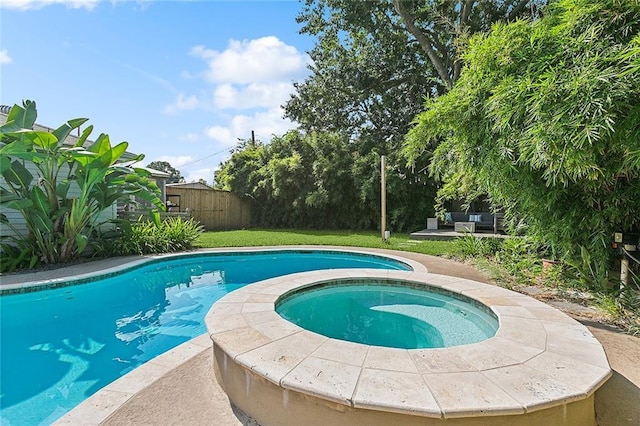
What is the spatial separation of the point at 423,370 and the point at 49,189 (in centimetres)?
867

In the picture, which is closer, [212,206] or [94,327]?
[94,327]

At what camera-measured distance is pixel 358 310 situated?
473cm

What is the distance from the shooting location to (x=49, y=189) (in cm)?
741

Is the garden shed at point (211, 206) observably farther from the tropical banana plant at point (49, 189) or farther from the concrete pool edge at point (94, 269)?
the tropical banana plant at point (49, 189)

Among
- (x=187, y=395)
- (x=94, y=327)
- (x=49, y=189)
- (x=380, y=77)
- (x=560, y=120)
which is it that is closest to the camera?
(x=187, y=395)

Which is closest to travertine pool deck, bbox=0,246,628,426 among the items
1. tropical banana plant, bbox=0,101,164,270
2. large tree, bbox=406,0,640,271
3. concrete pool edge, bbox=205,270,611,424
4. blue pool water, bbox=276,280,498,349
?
concrete pool edge, bbox=205,270,611,424

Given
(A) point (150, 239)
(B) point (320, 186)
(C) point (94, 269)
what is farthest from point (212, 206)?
(C) point (94, 269)

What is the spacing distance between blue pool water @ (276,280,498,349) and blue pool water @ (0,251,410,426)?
166 cm

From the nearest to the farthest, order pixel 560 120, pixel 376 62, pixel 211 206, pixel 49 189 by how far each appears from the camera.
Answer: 1. pixel 560 120
2. pixel 49 189
3. pixel 376 62
4. pixel 211 206

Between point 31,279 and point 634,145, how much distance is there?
934cm

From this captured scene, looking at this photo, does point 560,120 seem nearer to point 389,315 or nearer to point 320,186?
point 389,315

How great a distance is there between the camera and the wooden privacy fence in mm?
15805

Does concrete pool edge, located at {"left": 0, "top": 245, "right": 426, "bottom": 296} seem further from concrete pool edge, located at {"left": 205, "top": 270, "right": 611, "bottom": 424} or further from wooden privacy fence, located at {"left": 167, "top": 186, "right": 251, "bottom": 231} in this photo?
wooden privacy fence, located at {"left": 167, "top": 186, "right": 251, "bottom": 231}

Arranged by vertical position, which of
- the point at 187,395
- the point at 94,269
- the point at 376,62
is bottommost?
the point at 187,395
